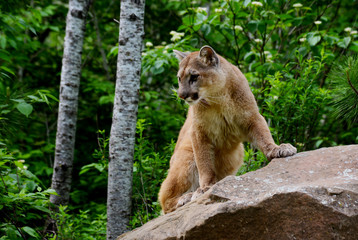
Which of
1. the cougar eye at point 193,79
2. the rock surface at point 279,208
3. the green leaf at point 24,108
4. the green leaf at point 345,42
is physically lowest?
the rock surface at point 279,208

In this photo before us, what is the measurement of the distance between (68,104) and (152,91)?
2275mm

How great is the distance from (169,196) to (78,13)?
11.7 feet

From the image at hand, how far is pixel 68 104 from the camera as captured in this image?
636 centimetres

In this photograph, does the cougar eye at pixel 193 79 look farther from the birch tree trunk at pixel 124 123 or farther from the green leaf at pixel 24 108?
the green leaf at pixel 24 108

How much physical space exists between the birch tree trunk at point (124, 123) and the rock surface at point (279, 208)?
1.34m

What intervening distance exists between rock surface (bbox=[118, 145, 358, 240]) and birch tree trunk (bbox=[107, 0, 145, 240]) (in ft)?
4.40

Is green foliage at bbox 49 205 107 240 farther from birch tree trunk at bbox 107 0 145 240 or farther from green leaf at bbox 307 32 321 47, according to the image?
green leaf at bbox 307 32 321 47

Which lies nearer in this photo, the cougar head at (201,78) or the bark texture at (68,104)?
the cougar head at (201,78)

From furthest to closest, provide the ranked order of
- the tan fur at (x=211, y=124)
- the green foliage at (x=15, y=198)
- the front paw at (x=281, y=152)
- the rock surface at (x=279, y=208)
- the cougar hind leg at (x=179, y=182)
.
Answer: the cougar hind leg at (x=179, y=182) < the tan fur at (x=211, y=124) < the green foliage at (x=15, y=198) < the front paw at (x=281, y=152) < the rock surface at (x=279, y=208)

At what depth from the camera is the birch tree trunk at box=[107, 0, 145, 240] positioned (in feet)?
16.3

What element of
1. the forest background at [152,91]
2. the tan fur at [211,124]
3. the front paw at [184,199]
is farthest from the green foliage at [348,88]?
the front paw at [184,199]

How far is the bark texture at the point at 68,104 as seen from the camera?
6188 mm

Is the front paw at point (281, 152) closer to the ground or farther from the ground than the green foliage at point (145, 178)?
farther from the ground

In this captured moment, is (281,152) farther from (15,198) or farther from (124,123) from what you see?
(15,198)
